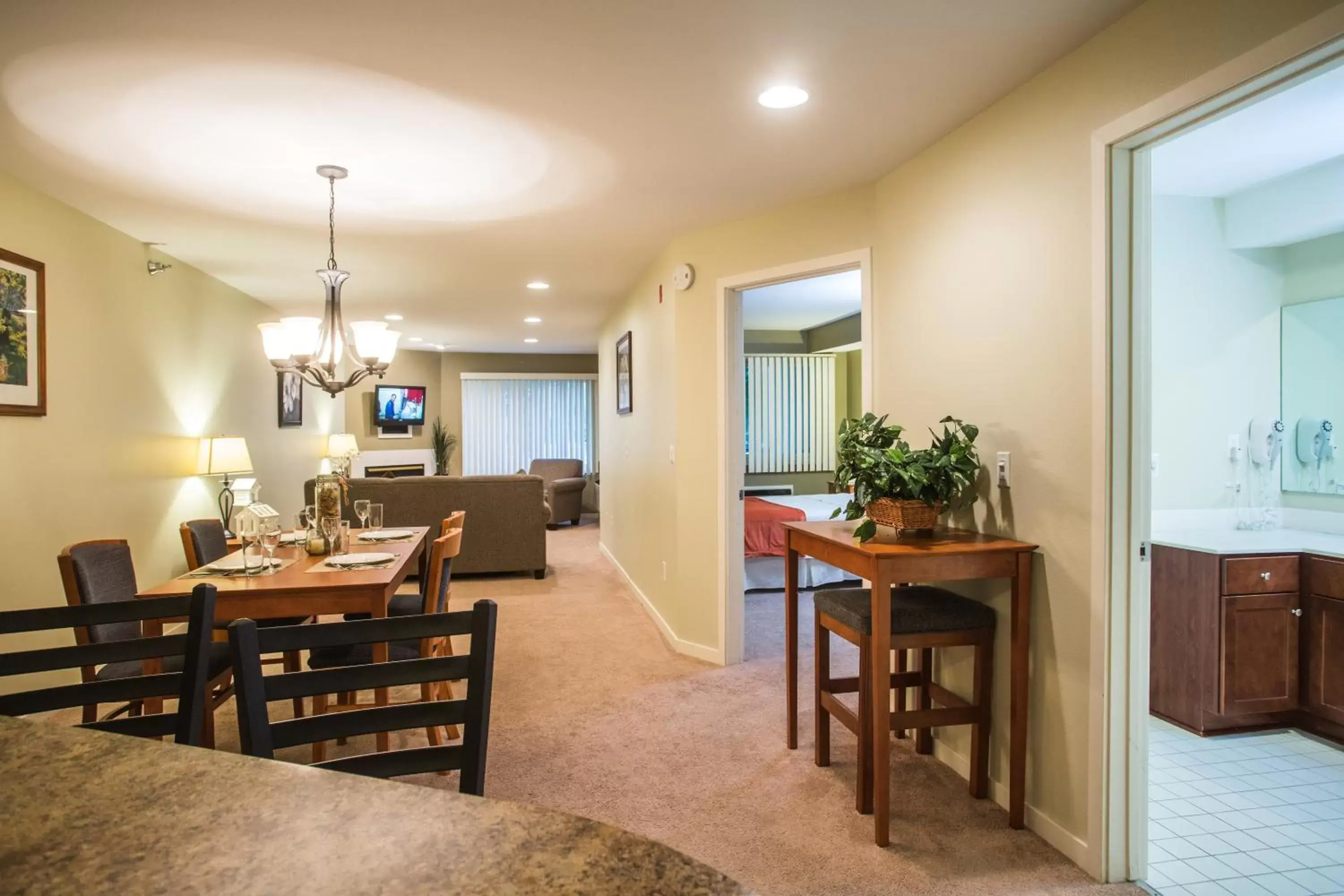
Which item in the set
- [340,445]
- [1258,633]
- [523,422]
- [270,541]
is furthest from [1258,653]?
[523,422]

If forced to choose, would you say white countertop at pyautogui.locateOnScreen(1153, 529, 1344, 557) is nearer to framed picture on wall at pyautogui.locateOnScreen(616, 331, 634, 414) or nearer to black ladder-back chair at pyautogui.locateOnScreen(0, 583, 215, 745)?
black ladder-back chair at pyautogui.locateOnScreen(0, 583, 215, 745)

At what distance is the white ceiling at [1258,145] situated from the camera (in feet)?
7.83

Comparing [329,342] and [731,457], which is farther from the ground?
[329,342]

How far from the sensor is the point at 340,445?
327 inches

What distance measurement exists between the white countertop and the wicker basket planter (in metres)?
1.35

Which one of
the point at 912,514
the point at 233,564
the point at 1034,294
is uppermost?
the point at 1034,294

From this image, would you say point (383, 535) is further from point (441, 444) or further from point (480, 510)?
point (441, 444)

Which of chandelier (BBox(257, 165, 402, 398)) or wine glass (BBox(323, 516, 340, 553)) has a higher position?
chandelier (BBox(257, 165, 402, 398))

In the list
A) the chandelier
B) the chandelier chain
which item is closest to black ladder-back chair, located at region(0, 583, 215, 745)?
the chandelier

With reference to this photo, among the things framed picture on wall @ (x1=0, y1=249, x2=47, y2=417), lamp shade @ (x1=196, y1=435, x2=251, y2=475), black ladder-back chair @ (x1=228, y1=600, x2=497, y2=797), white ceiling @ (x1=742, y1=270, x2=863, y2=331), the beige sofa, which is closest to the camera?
black ladder-back chair @ (x1=228, y1=600, x2=497, y2=797)

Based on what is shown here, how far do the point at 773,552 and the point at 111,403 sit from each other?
413cm

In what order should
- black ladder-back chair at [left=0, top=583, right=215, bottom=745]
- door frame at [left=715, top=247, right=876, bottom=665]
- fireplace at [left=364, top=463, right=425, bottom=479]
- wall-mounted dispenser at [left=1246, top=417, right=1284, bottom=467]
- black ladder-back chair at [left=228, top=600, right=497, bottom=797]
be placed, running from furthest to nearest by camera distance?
fireplace at [left=364, top=463, right=425, bottom=479]
door frame at [left=715, top=247, right=876, bottom=665]
wall-mounted dispenser at [left=1246, top=417, right=1284, bottom=467]
black ladder-back chair at [left=0, top=583, right=215, bottom=745]
black ladder-back chair at [left=228, top=600, right=497, bottom=797]

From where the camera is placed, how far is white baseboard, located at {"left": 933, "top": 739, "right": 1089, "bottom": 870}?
2113mm

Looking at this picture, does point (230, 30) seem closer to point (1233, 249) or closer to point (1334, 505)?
point (1233, 249)
